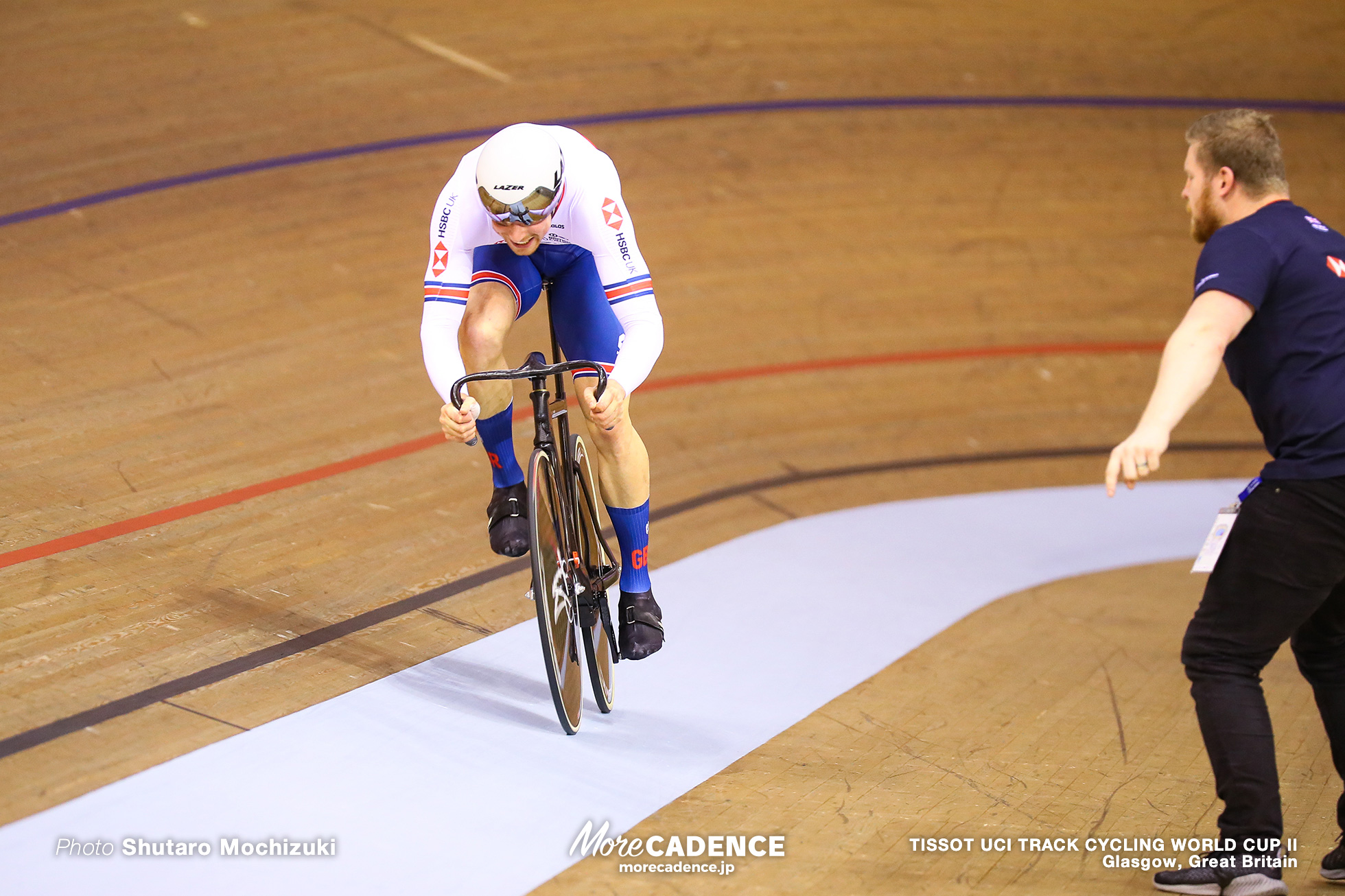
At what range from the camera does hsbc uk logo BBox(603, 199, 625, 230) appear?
237 cm

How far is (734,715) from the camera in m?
2.53

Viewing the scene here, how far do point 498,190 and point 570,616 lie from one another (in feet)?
2.81

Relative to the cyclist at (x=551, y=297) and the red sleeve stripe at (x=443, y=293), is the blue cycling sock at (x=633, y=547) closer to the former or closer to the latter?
the cyclist at (x=551, y=297)

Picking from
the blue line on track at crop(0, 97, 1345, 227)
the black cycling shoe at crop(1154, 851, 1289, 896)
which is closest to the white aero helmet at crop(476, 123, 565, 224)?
the black cycling shoe at crop(1154, 851, 1289, 896)

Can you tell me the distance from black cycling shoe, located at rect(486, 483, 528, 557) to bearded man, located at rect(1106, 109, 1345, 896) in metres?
1.35

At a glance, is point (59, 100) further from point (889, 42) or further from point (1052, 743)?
point (1052, 743)

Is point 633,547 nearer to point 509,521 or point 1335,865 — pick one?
point 509,521

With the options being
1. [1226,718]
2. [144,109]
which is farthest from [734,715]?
[144,109]

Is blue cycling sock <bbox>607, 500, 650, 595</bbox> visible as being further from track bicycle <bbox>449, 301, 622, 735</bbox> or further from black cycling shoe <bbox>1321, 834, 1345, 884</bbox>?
black cycling shoe <bbox>1321, 834, 1345, 884</bbox>


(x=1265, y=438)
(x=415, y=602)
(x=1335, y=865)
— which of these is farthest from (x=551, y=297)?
(x=1335, y=865)

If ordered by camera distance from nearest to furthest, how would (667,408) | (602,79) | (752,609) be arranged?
(752,609) → (667,408) → (602,79)

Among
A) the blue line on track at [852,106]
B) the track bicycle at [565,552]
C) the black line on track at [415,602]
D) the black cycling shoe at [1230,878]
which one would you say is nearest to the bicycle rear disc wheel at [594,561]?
the track bicycle at [565,552]

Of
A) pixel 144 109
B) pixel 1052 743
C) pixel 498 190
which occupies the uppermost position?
pixel 144 109

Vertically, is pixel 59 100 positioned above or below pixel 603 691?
above
